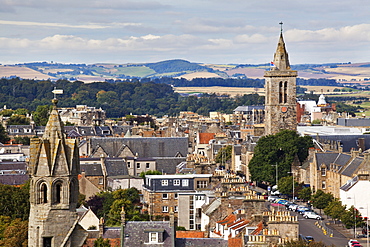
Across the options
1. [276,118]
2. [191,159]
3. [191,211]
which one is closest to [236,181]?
[191,211]

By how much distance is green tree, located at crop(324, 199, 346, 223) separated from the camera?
8081cm

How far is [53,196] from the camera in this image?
30.2 metres

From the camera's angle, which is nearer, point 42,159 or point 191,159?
point 42,159

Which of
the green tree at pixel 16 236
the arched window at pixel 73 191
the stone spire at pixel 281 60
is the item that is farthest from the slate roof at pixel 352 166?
Answer: the arched window at pixel 73 191

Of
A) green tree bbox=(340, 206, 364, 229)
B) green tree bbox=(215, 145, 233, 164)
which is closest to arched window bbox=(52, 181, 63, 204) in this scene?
green tree bbox=(340, 206, 364, 229)

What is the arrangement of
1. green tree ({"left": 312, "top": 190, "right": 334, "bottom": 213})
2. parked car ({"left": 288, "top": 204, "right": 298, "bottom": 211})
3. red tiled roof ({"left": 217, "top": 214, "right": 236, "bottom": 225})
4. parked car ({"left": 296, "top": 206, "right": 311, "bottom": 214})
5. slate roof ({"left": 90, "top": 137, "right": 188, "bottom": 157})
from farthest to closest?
slate roof ({"left": 90, "top": 137, "right": 188, "bottom": 157}) → green tree ({"left": 312, "top": 190, "right": 334, "bottom": 213}) → parked car ({"left": 288, "top": 204, "right": 298, "bottom": 211}) → parked car ({"left": 296, "top": 206, "right": 311, "bottom": 214}) → red tiled roof ({"left": 217, "top": 214, "right": 236, "bottom": 225})

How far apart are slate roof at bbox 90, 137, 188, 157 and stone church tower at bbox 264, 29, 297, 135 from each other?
1281cm

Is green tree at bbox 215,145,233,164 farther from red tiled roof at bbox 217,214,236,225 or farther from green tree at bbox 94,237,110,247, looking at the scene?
green tree at bbox 94,237,110,247

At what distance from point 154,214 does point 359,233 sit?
16.9 metres

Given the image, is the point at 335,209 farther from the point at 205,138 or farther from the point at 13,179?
the point at 205,138

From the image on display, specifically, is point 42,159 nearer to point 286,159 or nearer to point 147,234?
point 147,234

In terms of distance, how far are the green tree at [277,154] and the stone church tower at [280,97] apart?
1287 centimetres

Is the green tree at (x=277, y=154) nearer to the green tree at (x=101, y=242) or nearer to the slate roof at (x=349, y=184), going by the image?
the slate roof at (x=349, y=184)

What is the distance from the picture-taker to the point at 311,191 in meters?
98.5
